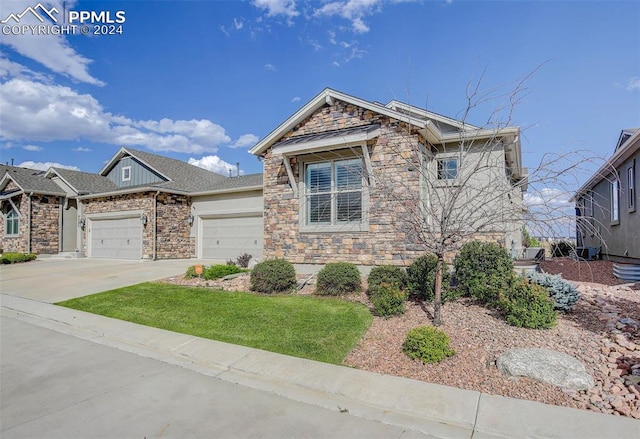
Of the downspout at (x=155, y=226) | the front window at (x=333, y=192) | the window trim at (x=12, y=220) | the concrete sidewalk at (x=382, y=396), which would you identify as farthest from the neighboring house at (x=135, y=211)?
the concrete sidewalk at (x=382, y=396)

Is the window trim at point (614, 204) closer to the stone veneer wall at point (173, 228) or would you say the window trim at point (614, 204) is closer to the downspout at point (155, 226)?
the stone veneer wall at point (173, 228)

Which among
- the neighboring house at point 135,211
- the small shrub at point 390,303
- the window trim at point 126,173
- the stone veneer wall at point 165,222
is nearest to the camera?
the small shrub at point 390,303

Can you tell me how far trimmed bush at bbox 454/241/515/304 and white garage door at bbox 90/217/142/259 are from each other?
16036 mm

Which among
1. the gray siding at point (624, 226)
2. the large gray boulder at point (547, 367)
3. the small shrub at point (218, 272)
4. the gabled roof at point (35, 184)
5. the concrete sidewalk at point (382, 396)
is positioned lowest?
the concrete sidewalk at point (382, 396)

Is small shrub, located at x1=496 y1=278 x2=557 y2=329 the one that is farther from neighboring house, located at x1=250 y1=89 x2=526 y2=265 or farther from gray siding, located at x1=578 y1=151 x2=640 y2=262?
gray siding, located at x1=578 y1=151 x2=640 y2=262

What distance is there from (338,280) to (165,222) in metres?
12.6

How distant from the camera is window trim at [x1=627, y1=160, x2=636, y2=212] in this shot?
10.9 metres

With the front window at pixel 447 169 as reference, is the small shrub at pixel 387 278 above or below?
below

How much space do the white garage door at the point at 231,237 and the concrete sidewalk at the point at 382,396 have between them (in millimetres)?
10047

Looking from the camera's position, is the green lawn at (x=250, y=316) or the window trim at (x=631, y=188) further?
the window trim at (x=631, y=188)

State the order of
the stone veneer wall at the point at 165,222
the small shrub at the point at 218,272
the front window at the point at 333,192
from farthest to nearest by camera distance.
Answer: the stone veneer wall at the point at 165,222, the small shrub at the point at 218,272, the front window at the point at 333,192

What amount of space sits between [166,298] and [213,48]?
25.7 feet

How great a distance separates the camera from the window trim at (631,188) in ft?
35.8

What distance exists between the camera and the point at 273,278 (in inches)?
350
